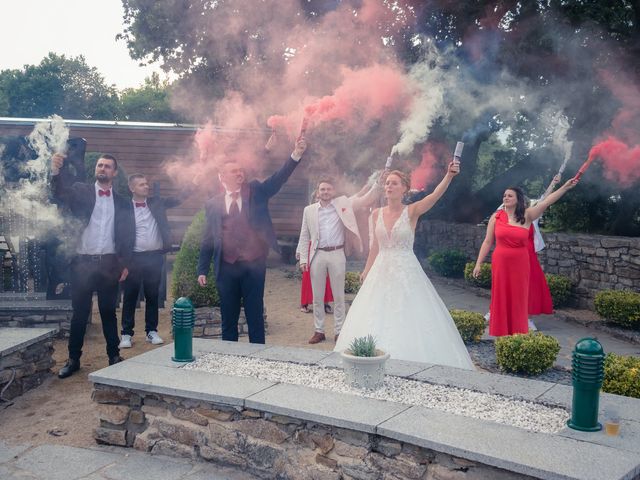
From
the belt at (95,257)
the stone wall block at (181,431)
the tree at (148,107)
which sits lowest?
the stone wall block at (181,431)

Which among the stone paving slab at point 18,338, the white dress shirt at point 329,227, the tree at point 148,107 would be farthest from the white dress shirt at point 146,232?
the tree at point 148,107

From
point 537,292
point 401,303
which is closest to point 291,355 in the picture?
point 401,303

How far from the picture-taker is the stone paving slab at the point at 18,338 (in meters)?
5.82

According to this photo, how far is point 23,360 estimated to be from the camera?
614 cm

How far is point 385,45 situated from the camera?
46.3 ft

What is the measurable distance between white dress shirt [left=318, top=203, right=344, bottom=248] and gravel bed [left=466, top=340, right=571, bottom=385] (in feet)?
6.99

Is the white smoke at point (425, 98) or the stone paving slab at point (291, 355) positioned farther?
the white smoke at point (425, 98)

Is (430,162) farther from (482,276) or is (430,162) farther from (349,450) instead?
(349,450)

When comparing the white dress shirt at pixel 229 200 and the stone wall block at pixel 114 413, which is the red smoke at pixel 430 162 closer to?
the white dress shirt at pixel 229 200

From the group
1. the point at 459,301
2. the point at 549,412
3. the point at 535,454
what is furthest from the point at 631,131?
the point at 535,454

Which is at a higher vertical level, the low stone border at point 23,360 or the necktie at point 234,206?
the necktie at point 234,206

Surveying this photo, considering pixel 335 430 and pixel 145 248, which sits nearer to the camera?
pixel 335 430

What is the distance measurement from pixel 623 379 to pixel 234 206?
3.84 m

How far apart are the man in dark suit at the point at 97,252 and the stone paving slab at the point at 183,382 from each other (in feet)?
5.70
